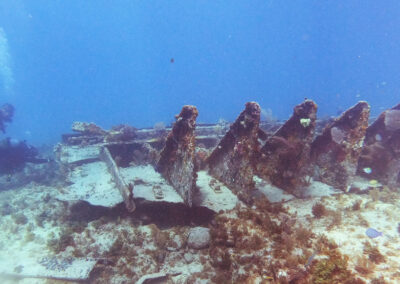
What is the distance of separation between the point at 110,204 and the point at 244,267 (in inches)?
187

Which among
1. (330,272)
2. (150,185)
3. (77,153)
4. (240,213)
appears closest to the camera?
(330,272)

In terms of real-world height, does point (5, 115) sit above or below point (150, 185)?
above

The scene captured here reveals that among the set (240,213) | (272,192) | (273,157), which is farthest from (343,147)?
(240,213)

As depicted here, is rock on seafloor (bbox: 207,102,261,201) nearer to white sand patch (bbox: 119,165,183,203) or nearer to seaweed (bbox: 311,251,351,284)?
white sand patch (bbox: 119,165,183,203)

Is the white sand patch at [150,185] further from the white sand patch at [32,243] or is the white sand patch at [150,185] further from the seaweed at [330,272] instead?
the seaweed at [330,272]

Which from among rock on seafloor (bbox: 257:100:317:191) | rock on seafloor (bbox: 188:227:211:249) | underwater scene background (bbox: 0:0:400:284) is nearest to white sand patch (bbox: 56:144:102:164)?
underwater scene background (bbox: 0:0:400:284)

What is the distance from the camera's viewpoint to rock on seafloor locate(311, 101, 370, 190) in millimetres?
8656

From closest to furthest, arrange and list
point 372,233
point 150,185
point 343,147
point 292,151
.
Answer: point 372,233, point 292,151, point 343,147, point 150,185

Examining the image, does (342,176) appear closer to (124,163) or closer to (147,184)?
(147,184)

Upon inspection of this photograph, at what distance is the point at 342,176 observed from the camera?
8.78 m

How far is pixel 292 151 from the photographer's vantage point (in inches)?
331

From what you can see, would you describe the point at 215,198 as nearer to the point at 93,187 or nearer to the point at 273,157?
the point at 273,157

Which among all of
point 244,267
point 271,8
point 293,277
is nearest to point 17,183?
point 244,267

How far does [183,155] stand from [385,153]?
8090mm
